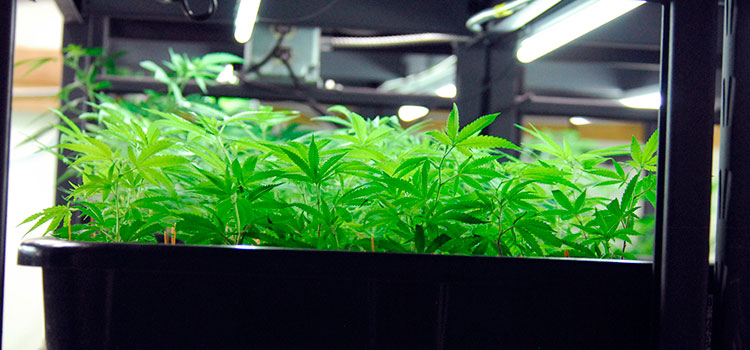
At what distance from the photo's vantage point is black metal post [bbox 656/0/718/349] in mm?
363

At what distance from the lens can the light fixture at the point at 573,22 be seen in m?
0.94

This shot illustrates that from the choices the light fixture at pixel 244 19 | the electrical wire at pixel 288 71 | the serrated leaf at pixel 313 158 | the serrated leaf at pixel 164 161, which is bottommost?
the serrated leaf at pixel 164 161

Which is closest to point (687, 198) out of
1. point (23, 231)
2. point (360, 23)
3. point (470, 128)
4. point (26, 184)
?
point (470, 128)

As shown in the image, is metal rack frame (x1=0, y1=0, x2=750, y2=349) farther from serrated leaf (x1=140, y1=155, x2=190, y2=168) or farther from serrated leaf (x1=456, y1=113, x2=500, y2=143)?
serrated leaf (x1=140, y1=155, x2=190, y2=168)

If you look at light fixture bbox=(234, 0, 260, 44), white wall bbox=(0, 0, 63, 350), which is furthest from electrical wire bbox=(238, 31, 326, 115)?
white wall bbox=(0, 0, 63, 350)

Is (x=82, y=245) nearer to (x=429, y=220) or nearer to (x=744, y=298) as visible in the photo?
(x=429, y=220)

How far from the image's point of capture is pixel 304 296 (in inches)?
14.8

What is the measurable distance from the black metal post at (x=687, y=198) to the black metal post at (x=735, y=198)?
0.02 meters

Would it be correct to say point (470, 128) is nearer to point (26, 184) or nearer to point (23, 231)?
point (23, 231)

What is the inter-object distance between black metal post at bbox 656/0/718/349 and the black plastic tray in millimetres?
26

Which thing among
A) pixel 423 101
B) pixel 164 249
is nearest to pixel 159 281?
pixel 164 249

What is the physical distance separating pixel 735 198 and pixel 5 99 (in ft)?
1.47

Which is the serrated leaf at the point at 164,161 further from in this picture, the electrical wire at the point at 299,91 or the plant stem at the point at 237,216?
the electrical wire at the point at 299,91

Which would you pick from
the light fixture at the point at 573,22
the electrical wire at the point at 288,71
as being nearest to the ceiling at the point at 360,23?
the light fixture at the point at 573,22
